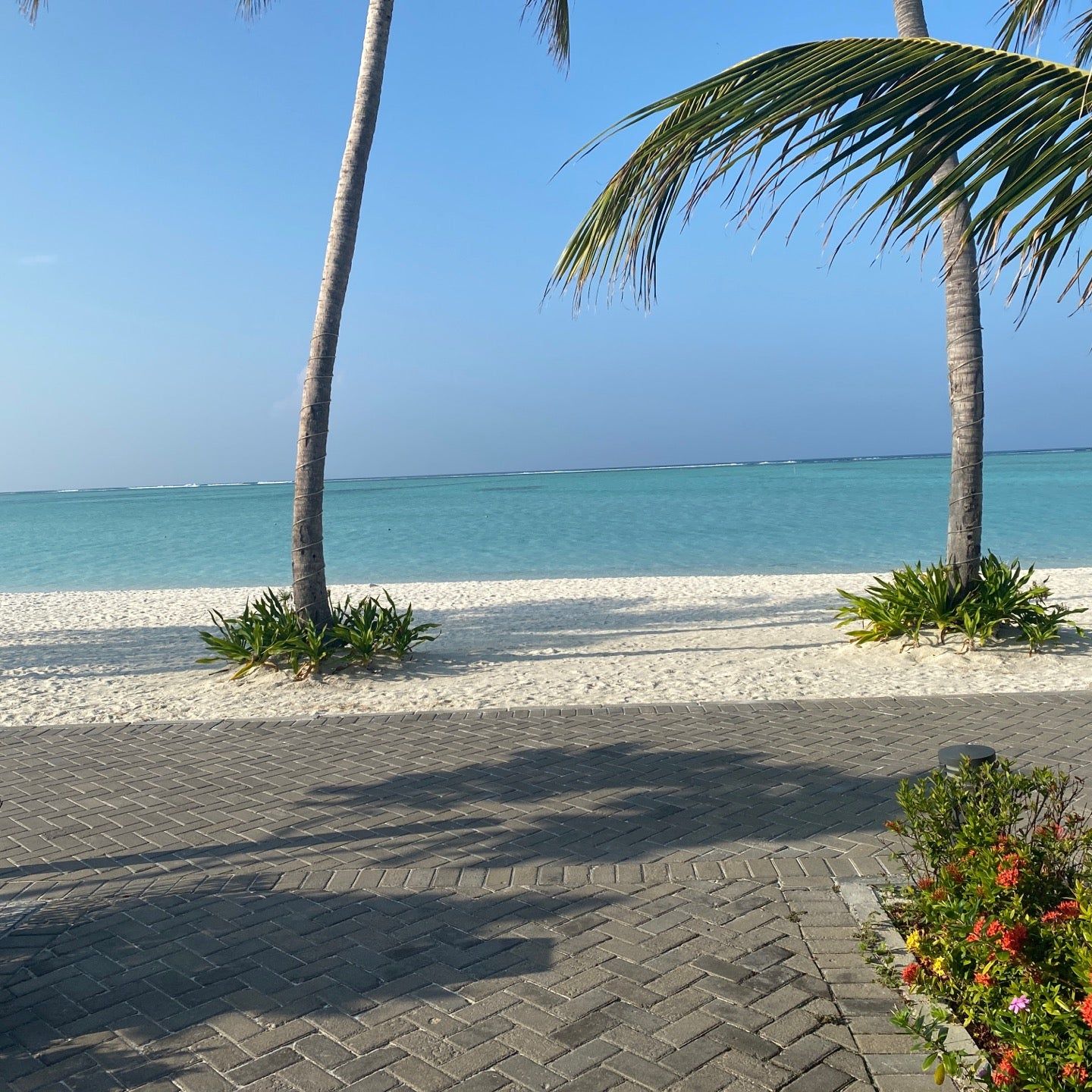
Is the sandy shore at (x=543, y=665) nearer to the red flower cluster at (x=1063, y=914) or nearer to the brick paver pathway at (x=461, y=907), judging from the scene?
the brick paver pathway at (x=461, y=907)

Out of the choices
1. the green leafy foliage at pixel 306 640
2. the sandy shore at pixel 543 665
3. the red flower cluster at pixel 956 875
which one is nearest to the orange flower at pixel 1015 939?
the red flower cluster at pixel 956 875

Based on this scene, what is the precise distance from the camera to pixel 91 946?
3863mm

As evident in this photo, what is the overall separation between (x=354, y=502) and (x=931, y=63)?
258 ft

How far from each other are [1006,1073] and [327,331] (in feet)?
28.1

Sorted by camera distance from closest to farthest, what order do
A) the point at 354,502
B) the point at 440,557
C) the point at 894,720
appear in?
the point at 894,720, the point at 440,557, the point at 354,502

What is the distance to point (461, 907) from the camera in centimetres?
413

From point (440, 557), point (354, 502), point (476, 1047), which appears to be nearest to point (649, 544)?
point (440, 557)

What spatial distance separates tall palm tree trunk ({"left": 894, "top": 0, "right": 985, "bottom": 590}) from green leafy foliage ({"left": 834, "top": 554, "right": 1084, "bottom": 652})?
18 centimetres

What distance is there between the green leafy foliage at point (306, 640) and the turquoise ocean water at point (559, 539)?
12677 millimetres

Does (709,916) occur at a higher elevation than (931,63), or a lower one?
lower

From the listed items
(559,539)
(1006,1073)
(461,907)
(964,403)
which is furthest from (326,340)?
(559,539)

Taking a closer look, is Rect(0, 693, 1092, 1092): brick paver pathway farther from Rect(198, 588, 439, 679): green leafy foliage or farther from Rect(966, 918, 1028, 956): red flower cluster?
Rect(198, 588, 439, 679): green leafy foliage

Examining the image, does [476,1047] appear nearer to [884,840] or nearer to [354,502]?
[884,840]

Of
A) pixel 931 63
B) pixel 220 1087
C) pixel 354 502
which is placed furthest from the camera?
pixel 354 502
